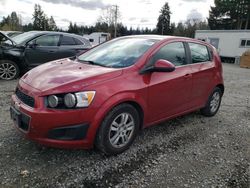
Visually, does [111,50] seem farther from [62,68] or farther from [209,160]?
[209,160]

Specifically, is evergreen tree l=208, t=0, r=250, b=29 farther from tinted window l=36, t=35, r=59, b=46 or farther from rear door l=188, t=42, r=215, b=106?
rear door l=188, t=42, r=215, b=106

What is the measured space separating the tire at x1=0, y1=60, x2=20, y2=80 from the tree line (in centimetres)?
4348

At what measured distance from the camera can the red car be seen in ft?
8.84

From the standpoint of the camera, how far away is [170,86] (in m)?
3.64

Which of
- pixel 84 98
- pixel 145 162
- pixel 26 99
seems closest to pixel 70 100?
pixel 84 98

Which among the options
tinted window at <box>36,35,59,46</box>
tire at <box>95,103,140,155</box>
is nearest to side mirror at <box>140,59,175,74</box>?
tire at <box>95,103,140,155</box>

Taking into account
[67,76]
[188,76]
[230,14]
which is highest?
[230,14]

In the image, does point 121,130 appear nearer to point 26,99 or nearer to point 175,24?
point 26,99

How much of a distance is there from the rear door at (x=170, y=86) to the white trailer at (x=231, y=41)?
21.3m

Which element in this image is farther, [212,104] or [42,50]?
[42,50]

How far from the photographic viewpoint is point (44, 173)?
2746 mm

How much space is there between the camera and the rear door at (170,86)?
343 centimetres

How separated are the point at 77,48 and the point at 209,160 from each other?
6239 millimetres

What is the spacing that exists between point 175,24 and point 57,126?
6257 centimetres
